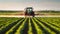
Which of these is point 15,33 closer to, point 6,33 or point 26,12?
point 6,33

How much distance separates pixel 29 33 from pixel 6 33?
1803mm

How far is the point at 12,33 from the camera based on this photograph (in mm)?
16062

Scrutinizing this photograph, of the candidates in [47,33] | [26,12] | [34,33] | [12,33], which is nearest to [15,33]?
[12,33]

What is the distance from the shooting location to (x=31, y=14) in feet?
174

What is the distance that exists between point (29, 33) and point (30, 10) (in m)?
37.1

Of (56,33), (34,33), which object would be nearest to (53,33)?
(56,33)

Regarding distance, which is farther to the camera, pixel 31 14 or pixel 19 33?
pixel 31 14

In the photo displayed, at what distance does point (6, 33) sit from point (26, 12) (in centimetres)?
3665

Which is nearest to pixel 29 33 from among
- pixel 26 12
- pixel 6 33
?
pixel 6 33

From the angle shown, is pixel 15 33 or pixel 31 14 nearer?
pixel 15 33

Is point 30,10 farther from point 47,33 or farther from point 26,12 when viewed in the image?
point 47,33

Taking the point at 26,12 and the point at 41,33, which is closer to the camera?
the point at 41,33

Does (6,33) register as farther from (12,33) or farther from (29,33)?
(29,33)

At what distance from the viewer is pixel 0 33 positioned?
Result: 1609 centimetres
